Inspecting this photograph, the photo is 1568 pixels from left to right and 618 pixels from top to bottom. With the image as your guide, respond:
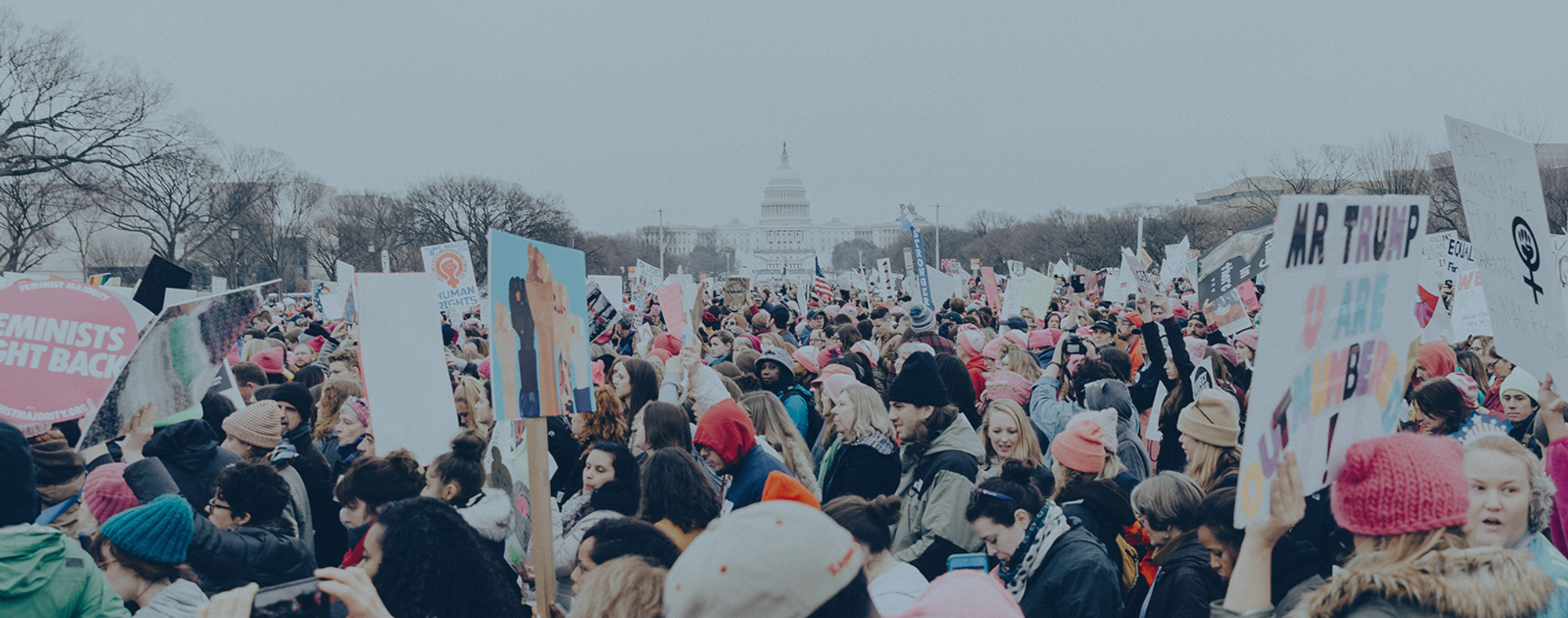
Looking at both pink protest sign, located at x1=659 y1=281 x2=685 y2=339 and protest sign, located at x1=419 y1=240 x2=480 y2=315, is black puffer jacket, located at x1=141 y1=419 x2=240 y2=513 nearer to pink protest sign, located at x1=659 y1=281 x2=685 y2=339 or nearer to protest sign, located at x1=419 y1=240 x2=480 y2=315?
pink protest sign, located at x1=659 y1=281 x2=685 y2=339

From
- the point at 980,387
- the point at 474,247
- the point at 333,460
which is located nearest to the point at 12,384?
the point at 333,460

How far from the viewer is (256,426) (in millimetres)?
5027

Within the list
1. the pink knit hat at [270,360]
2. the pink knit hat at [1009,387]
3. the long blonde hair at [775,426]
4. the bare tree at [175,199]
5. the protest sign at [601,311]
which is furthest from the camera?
the bare tree at [175,199]

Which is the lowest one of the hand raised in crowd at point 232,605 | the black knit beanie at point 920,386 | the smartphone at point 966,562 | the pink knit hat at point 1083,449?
the smartphone at point 966,562

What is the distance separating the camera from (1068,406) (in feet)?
21.1

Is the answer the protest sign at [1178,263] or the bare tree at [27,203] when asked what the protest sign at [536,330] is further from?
the bare tree at [27,203]

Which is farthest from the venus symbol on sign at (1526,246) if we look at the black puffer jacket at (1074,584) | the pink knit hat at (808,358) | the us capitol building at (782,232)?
the us capitol building at (782,232)

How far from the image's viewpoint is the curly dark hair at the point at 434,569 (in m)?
2.84

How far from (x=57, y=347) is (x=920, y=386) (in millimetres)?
3613

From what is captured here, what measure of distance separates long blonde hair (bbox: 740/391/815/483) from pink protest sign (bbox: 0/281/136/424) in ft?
9.21

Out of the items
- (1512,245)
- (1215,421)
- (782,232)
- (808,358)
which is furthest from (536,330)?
(782,232)

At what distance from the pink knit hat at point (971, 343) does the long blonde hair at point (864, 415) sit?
4.53 metres

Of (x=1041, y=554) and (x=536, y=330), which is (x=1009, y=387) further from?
(x=536, y=330)

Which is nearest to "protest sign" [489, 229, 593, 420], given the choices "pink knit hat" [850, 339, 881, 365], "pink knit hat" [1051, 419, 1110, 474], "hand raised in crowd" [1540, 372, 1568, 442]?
"pink knit hat" [1051, 419, 1110, 474]
